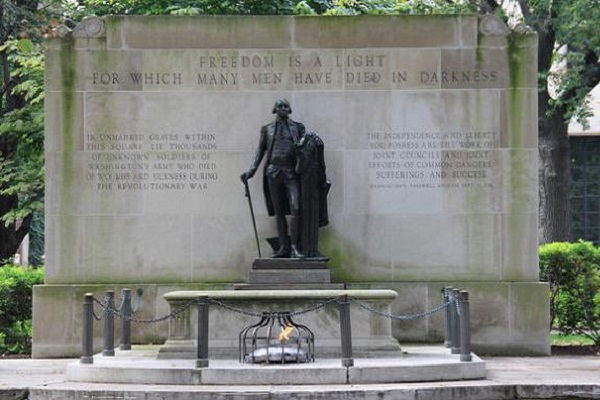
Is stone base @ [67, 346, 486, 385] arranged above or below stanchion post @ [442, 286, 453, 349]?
below

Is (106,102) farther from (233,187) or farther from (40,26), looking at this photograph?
(40,26)

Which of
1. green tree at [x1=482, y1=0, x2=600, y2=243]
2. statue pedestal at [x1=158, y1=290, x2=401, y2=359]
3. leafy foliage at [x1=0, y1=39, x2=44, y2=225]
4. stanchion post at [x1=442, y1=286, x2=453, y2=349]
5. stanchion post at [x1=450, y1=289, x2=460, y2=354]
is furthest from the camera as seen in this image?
green tree at [x1=482, y1=0, x2=600, y2=243]

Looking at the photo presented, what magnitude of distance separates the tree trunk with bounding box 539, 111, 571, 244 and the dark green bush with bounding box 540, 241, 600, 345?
8856mm

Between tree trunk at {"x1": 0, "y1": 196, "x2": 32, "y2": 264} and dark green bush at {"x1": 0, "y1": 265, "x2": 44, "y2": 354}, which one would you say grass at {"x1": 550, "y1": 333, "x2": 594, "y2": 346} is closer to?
dark green bush at {"x1": 0, "y1": 265, "x2": 44, "y2": 354}

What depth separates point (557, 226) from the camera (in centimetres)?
3052

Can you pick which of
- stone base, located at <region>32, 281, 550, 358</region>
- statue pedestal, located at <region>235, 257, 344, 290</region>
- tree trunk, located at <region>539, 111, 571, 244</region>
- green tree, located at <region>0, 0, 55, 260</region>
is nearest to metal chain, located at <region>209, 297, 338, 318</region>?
statue pedestal, located at <region>235, 257, 344, 290</region>

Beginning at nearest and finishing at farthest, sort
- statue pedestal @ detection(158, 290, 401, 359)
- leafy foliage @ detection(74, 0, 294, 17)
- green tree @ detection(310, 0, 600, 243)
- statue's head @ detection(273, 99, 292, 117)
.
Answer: statue pedestal @ detection(158, 290, 401, 359) < statue's head @ detection(273, 99, 292, 117) < leafy foliage @ detection(74, 0, 294, 17) < green tree @ detection(310, 0, 600, 243)

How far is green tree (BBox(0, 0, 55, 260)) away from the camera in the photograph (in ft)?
85.5

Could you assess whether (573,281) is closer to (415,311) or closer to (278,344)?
(415,311)

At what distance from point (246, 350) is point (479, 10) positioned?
696 inches

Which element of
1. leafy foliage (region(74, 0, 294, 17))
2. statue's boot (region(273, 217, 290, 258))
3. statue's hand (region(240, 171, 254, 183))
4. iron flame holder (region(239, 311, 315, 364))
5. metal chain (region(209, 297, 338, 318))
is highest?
leafy foliage (region(74, 0, 294, 17))

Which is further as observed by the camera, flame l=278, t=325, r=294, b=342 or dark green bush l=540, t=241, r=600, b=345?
dark green bush l=540, t=241, r=600, b=345

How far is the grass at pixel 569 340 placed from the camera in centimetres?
2238

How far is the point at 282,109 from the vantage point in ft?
61.4
